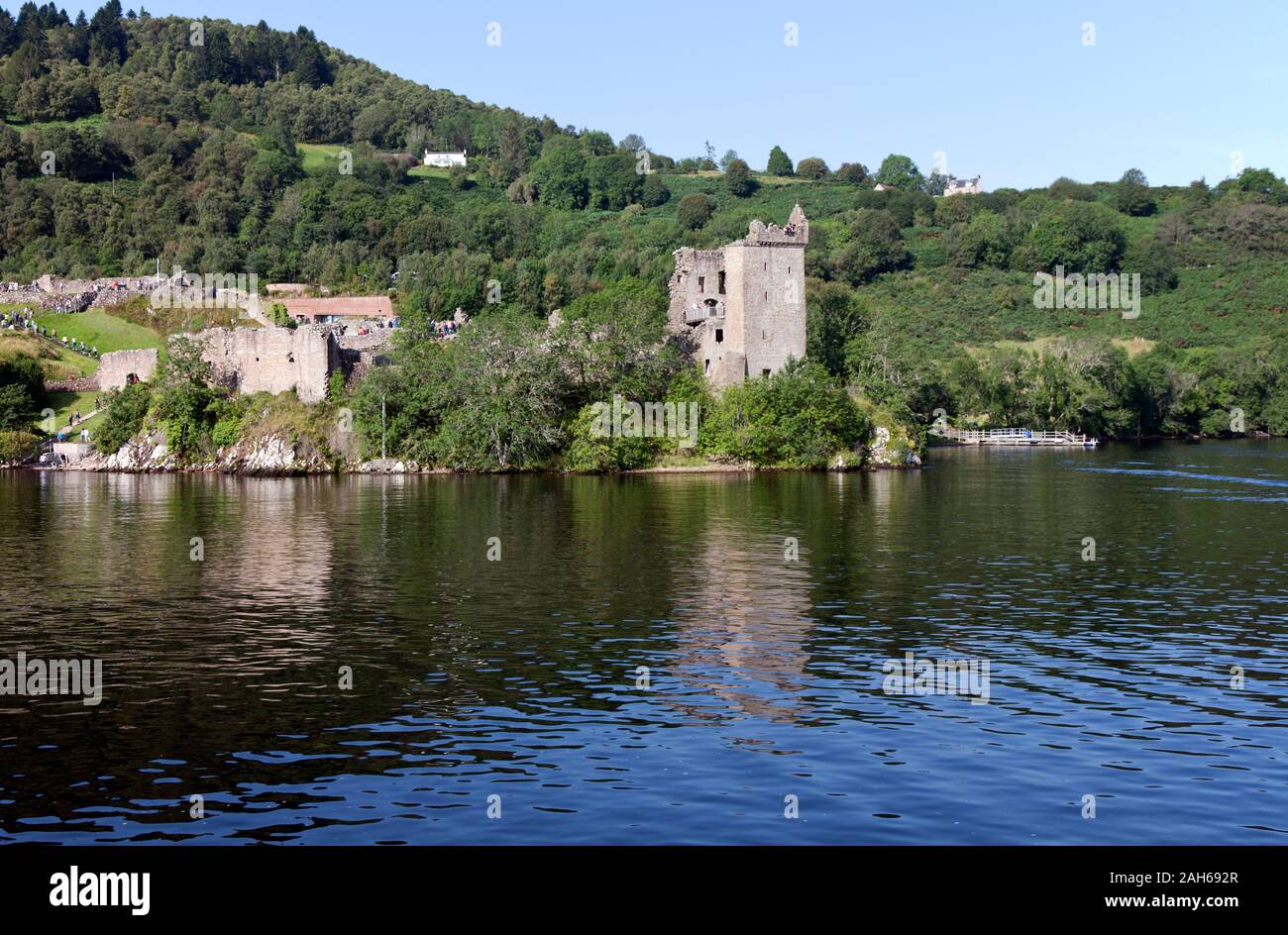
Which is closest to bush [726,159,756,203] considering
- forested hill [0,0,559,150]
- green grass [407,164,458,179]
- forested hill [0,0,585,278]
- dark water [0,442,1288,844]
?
forested hill [0,0,585,278]

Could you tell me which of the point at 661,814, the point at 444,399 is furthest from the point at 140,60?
the point at 661,814

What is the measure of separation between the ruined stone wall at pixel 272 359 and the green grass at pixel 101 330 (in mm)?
15668

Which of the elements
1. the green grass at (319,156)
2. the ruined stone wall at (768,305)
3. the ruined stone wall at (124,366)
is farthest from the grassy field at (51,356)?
the green grass at (319,156)

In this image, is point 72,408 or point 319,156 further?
point 319,156

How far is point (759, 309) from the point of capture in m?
72.9

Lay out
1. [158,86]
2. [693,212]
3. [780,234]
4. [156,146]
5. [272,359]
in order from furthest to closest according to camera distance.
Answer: [158,86] < [693,212] < [156,146] < [780,234] < [272,359]

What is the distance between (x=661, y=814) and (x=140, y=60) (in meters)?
196

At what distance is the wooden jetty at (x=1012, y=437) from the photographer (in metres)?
102

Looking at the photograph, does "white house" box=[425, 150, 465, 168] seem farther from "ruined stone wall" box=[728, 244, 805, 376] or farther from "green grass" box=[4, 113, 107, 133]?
"ruined stone wall" box=[728, 244, 805, 376]

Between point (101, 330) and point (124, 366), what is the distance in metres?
14.3

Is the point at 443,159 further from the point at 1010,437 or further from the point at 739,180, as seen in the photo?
the point at 1010,437

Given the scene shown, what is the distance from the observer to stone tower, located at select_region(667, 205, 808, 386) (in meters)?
72.6

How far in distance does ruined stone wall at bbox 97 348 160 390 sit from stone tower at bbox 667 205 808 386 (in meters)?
34.0

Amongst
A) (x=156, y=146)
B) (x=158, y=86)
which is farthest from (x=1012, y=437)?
(x=158, y=86)
